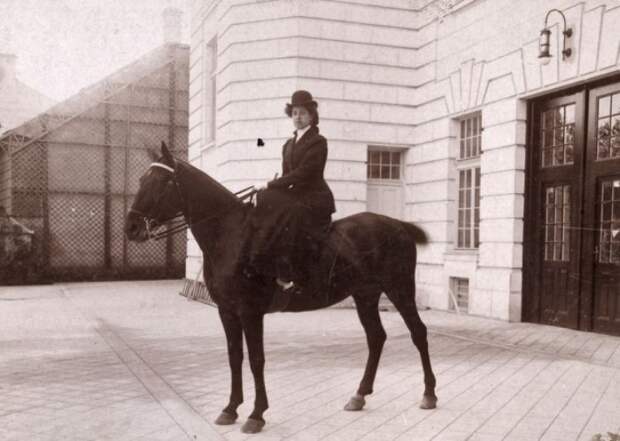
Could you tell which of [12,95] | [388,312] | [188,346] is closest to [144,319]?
[188,346]

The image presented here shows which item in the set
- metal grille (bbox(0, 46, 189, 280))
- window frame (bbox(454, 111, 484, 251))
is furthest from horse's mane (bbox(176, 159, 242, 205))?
metal grille (bbox(0, 46, 189, 280))

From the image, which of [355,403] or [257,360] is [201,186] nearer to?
[257,360]

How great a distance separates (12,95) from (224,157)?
9.10m

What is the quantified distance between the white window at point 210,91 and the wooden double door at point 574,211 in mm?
7776

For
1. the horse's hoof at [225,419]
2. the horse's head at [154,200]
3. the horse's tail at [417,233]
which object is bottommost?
the horse's hoof at [225,419]

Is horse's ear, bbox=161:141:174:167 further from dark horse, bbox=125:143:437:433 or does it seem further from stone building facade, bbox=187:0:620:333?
stone building facade, bbox=187:0:620:333

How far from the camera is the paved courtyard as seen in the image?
452 cm

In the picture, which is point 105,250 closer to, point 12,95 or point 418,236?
point 12,95

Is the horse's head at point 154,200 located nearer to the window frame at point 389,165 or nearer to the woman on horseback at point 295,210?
the woman on horseback at point 295,210

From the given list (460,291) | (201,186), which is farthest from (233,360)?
(460,291)

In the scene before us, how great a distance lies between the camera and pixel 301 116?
471 centimetres

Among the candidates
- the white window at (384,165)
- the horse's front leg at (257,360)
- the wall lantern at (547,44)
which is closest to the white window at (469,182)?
the white window at (384,165)

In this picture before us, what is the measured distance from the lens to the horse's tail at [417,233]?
5562 millimetres

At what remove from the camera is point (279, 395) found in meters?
5.46
